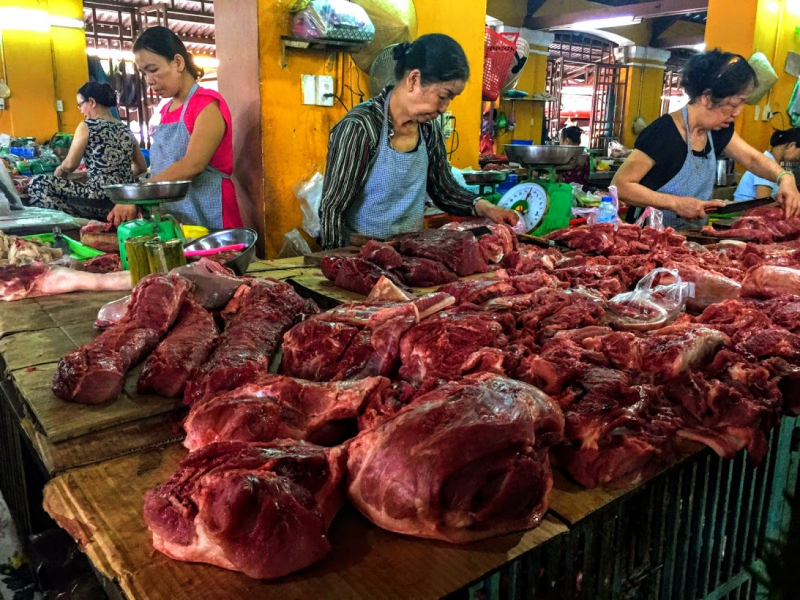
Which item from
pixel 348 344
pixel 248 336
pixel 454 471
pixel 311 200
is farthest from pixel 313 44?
pixel 454 471

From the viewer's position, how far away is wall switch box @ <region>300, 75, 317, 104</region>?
603 centimetres

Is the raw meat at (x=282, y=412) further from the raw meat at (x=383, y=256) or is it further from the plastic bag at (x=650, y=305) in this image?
the raw meat at (x=383, y=256)

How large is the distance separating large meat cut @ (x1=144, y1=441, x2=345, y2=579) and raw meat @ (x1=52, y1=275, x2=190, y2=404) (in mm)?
706

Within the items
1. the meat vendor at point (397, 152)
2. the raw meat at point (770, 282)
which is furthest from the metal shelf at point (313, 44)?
the raw meat at point (770, 282)

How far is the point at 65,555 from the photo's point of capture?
2.85 metres

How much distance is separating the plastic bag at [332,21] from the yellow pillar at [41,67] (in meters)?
10.2

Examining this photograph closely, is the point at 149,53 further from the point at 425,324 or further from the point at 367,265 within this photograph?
the point at 425,324

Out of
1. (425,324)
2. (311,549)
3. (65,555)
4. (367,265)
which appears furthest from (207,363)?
(65,555)

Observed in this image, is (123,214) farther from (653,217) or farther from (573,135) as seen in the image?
(573,135)

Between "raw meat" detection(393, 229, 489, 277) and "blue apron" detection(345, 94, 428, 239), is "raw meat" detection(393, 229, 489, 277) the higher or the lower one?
the lower one

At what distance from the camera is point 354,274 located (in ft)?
10.3

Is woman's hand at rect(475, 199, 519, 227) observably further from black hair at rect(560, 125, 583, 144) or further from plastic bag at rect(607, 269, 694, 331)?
black hair at rect(560, 125, 583, 144)

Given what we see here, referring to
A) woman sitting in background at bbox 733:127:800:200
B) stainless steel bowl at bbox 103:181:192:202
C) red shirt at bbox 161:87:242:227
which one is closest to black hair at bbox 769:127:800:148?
woman sitting in background at bbox 733:127:800:200

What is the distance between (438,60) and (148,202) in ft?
6.35
